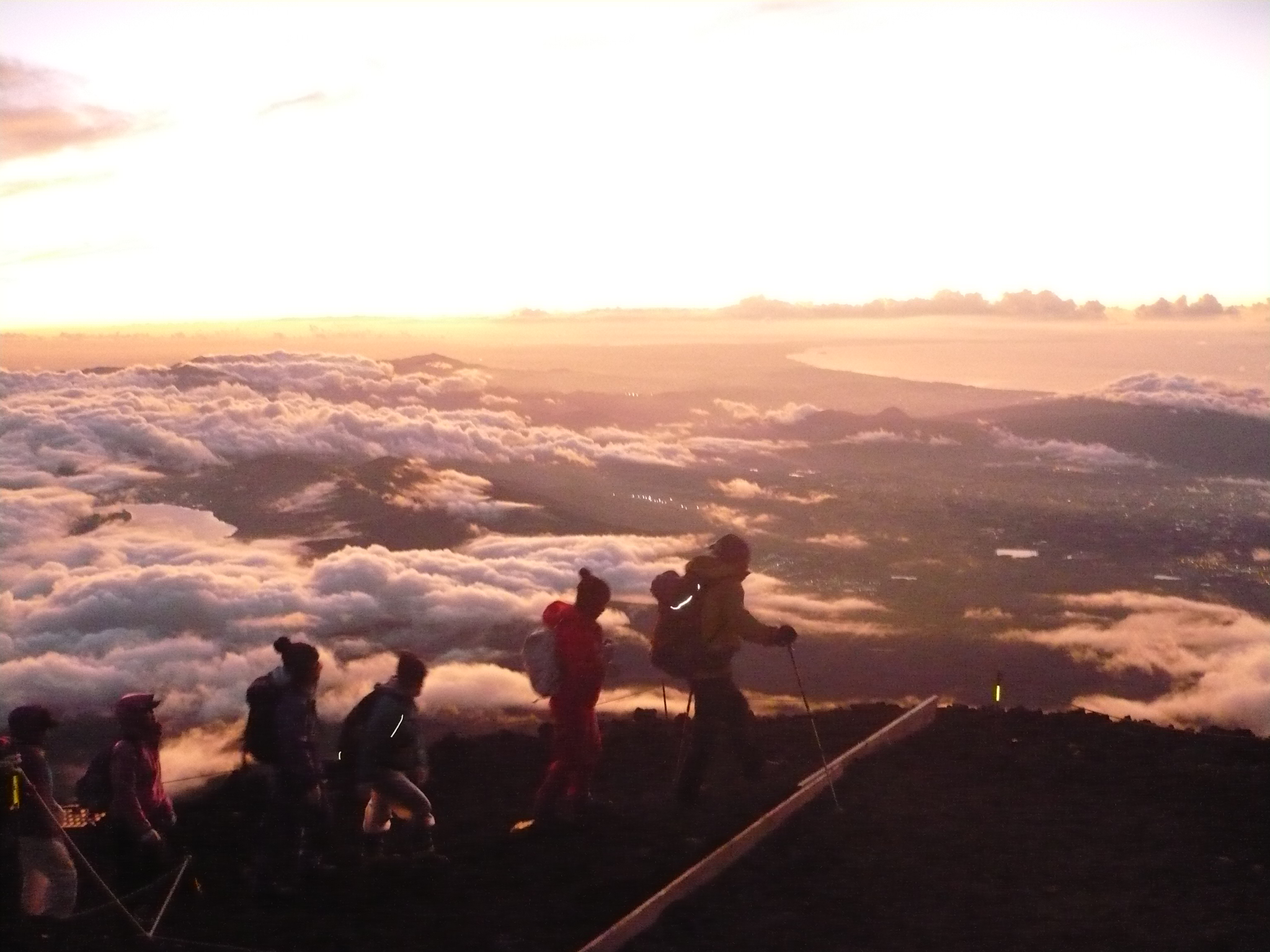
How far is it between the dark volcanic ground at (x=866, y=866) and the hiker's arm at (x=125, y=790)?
0.54m

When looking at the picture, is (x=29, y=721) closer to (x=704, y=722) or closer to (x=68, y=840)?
(x=68, y=840)

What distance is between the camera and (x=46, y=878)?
650 cm

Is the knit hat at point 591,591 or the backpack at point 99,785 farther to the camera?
the knit hat at point 591,591

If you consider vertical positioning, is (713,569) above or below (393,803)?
above

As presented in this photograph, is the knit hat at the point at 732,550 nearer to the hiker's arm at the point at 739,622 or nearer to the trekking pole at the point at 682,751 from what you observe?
the hiker's arm at the point at 739,622

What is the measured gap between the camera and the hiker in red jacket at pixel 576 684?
7.72m

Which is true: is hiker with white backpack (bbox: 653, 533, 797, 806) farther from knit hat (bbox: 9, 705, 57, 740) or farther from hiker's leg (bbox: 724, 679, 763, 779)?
knit hat (bbox: 9, 705, 57, 740)

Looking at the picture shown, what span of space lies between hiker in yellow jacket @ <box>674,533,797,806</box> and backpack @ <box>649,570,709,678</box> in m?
0.04

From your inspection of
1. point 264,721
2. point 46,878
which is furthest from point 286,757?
point 46,878

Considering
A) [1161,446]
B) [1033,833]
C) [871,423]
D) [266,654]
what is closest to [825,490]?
[871,423]

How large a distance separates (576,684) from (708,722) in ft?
3.22

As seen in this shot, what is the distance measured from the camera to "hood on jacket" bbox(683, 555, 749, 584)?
801 cm

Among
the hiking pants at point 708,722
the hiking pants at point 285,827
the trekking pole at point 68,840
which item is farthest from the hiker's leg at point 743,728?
the trekking pole at point 68,840

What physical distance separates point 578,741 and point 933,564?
158ft
